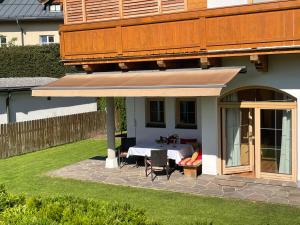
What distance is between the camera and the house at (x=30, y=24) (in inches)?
1489

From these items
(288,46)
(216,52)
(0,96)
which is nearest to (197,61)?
(216,52)

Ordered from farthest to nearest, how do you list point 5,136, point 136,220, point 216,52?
point 5,136 < point 216,52 < point 136,220

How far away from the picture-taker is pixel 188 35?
13.2 metres

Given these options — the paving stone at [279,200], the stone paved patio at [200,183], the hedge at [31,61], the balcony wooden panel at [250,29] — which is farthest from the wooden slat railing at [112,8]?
the hedge at [31,61]

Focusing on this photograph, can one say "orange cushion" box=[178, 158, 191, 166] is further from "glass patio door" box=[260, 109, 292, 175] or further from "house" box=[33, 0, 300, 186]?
"glass patio door" box=[260, 109, 292, 175]

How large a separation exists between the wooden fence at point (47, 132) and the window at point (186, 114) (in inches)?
298

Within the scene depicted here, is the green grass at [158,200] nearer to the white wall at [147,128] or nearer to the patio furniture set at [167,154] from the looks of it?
the patio furniture set at [167,154]

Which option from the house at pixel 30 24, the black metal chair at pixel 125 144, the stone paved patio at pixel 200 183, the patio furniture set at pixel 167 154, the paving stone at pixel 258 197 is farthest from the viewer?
the house at pixel 30 24

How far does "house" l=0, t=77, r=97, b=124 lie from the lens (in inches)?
872

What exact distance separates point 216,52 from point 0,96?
12921mm

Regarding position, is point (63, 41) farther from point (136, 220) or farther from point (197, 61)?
point (136, 220)

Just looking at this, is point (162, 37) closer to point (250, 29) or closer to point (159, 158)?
point (250, 29)

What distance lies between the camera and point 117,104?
26266 mm

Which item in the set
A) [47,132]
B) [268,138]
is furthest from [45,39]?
[268,138]
